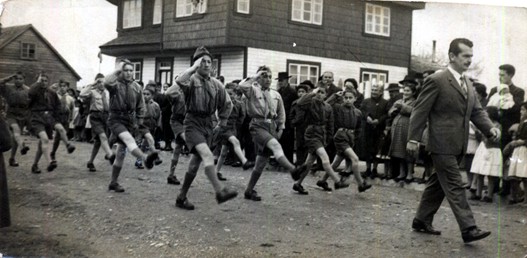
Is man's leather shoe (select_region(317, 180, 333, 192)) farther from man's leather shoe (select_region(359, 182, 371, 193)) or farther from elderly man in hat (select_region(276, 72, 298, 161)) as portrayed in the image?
elderly man in hat (select_region(276, 72, 298, 161))

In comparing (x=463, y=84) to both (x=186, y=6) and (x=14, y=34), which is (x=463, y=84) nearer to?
(x=186, y=6)

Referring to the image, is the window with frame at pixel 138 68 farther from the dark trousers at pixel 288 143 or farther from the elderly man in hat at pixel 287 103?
the dark trousers at pixel 288 143

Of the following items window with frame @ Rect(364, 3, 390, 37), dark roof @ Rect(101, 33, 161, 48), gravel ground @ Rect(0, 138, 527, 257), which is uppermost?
window with frame @ Rect(364, 3, 390, 37)

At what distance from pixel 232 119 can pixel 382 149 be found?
256 cm

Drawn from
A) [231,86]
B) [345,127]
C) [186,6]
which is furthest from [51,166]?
[345,127]

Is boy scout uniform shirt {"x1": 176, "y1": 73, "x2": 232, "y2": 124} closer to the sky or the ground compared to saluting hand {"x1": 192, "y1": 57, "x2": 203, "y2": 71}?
closer to the ground

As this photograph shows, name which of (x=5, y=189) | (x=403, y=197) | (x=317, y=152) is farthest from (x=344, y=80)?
(x=5, y=189)

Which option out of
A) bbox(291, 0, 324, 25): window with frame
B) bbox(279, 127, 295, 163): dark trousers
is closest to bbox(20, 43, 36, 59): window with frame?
bbox(291, 0, 324, 25): window with frame

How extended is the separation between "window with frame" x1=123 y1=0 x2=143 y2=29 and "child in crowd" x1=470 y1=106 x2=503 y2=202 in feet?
16.3

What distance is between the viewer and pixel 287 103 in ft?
33.7

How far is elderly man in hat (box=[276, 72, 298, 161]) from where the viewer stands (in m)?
9.62

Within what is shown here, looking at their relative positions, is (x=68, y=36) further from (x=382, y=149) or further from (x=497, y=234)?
(x=382, y=149)

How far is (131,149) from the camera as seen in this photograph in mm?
6844

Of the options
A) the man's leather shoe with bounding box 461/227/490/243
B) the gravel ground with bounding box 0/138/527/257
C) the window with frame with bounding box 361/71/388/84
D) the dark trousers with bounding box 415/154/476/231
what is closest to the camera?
the gravel ground with bounding box 0/138/527/257
